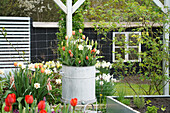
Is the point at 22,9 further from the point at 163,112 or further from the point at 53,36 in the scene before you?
the point at 163,112

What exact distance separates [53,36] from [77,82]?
3.80 m

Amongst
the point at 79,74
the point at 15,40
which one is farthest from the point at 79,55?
the point at 15,40

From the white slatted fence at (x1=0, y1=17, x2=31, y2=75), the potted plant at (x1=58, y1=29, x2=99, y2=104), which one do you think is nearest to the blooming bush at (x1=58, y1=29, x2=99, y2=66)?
the potted plant at (x1=58, y1=29, x2=99, y2=104)

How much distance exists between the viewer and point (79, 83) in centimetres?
299

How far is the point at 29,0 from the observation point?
905 centimetres

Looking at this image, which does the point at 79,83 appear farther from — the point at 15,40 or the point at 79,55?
the point at 15,40

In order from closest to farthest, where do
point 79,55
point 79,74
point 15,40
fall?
1. point 79,74
2. point 79,55
3. point 15,40

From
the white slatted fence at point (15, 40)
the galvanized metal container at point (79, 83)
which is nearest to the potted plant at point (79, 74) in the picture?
the galvanized metal container at point (79, 83)

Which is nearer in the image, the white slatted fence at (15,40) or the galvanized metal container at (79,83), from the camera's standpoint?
the galvanized metal container at (79,83)

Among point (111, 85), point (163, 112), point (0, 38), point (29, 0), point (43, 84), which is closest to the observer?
point (163, 112)

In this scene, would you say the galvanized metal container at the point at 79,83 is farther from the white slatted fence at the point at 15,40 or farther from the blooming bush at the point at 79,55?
the white slatted fence at the point at 15,40

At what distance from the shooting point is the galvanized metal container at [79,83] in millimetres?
2979

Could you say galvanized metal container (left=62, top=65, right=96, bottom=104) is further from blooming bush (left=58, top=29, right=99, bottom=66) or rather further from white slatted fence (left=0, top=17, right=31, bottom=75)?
white slatted fence (left=0, top=17, right=31, bottom=75)

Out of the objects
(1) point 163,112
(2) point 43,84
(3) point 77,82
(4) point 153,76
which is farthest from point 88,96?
(4) point 153,76
